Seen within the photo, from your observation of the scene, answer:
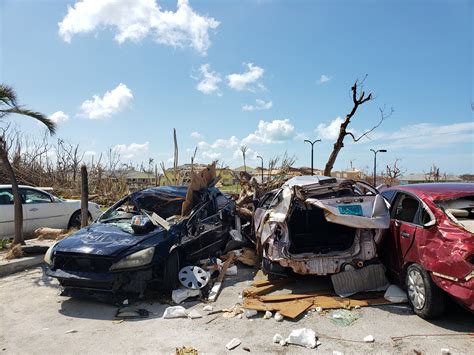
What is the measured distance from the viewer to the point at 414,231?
5.04 metres

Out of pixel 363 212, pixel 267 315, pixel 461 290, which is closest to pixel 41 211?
pixel 267 315

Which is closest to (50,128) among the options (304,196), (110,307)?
(110,307)

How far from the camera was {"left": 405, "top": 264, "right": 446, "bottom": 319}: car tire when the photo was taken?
4.46m

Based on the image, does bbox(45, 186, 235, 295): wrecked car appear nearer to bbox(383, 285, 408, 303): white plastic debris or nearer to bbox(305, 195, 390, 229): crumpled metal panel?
bbox(305, 195, 390, 229): crumpled metal panel

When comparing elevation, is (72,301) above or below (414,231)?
below

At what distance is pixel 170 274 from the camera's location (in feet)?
19.4

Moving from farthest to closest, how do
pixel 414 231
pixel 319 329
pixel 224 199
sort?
1. pixel 224 199
2. pixel 414 231
3. pixel 319 329

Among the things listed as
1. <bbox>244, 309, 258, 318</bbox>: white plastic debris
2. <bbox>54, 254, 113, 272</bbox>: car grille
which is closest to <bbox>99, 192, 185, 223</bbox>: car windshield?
<bbox>54, 254, 113, 272</bbox>: car grille

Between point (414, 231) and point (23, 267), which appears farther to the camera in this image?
point (23, 267)

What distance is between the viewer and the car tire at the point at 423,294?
175 inches

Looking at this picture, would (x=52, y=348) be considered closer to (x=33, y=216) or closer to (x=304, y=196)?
(x=304, y=196)

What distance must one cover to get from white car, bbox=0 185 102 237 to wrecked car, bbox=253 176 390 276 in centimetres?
708

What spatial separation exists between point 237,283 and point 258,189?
18.6 feet

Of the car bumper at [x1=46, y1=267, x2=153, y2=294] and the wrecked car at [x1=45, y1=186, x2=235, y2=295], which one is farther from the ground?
the wrecked car at [x1=45, y1=186, x2=235, y2=295]
